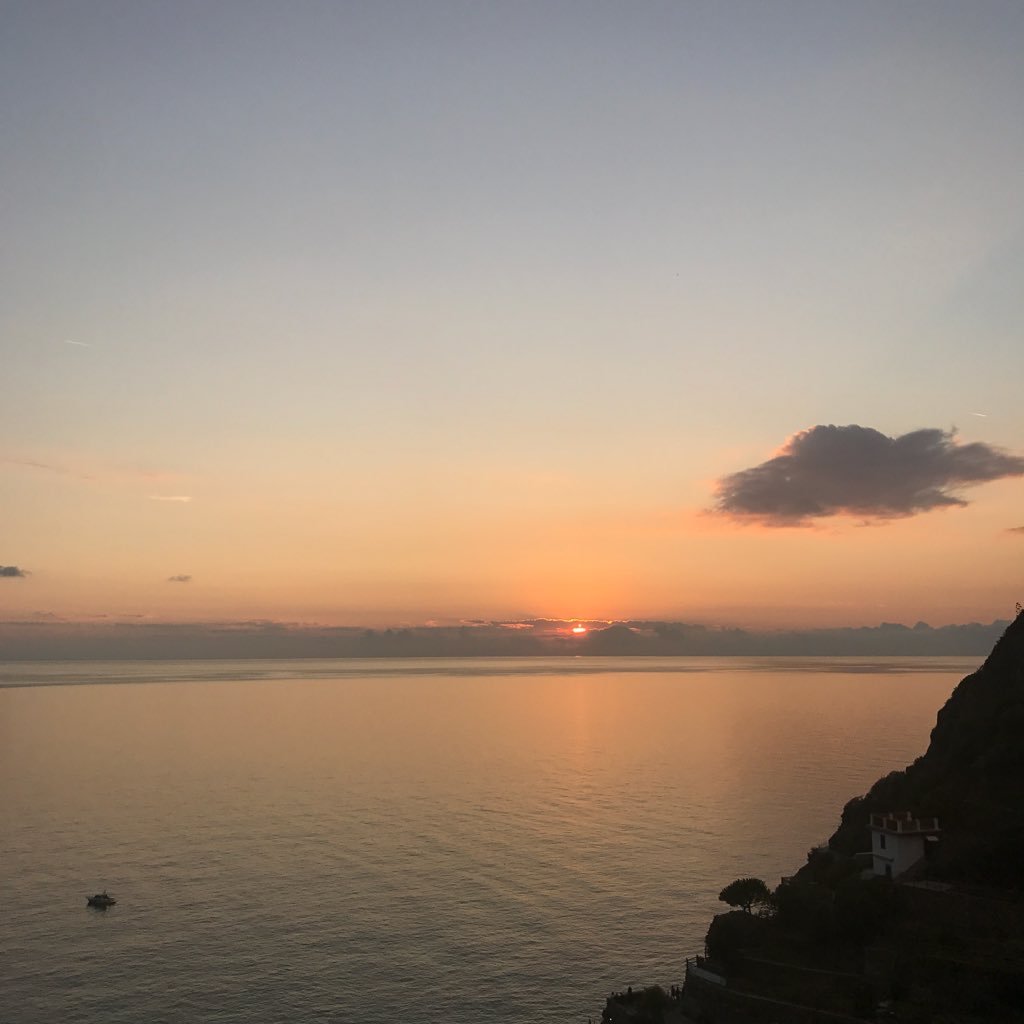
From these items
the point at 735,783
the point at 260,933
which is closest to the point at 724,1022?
the point at 260,933

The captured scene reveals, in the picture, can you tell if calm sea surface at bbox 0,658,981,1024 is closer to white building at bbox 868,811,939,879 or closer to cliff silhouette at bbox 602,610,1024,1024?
cliff silhouette at bbox 602,610,1024,1024

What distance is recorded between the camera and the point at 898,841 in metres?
50.9

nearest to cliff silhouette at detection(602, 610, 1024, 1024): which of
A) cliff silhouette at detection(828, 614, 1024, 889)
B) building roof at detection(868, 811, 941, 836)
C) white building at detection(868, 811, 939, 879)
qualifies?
cliff silhouette at detection(828, 614, 1024, 889)

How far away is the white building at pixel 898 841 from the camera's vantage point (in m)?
50.8

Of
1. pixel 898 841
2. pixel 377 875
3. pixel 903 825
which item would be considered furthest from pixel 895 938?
pixel 377 875

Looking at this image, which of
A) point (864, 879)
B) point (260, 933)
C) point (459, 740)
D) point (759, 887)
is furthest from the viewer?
point (459, 740)

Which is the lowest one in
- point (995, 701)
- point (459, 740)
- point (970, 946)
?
point (459, 740)

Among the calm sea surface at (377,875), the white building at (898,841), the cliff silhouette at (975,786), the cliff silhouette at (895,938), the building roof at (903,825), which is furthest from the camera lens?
the calm sea surface at (377,875)

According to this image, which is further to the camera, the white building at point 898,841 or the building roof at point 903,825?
the white building at point 898,841

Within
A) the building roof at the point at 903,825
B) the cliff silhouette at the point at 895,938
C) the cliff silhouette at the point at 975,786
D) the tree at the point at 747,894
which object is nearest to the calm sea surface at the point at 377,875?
the tree at the point at 747,894

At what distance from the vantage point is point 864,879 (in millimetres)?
51094

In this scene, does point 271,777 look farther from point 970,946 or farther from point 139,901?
point 970,946

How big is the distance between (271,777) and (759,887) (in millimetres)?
98711

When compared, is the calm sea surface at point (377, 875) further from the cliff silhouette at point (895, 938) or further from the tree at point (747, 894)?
the cliff silhouette at point (895, 938)
